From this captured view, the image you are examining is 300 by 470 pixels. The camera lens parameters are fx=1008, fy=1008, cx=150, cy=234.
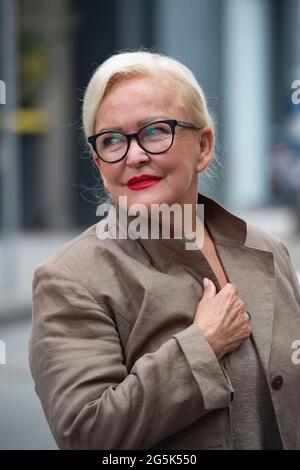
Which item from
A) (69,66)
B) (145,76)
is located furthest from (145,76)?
(69,66)

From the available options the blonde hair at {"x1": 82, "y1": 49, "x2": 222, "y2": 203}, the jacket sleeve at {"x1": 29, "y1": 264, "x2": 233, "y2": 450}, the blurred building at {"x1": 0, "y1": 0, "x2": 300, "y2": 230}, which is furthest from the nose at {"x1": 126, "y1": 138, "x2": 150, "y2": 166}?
the blurred building at {"x1": 0, "y1": 0, "x2": 300, "y2": 230}

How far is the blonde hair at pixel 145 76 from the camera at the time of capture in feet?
7.48

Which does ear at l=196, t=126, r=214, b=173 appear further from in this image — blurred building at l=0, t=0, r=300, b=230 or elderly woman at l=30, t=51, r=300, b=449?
blurred building at l=0, t=0, r=300, b=230

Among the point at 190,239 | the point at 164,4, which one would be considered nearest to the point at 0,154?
the point at 164,4

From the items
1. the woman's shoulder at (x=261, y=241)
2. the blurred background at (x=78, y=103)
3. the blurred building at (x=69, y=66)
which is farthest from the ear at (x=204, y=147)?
the blurred building at (x=69, y=66)

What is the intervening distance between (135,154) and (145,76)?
0.18 m

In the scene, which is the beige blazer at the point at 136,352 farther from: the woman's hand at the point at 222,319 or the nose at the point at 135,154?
the nose at the point at 135,154

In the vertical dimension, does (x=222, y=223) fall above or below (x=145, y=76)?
below

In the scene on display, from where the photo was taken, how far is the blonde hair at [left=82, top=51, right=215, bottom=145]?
2.28 metres

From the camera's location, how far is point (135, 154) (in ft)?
7.41

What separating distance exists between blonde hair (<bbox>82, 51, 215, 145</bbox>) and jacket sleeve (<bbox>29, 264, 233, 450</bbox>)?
0.43 meters

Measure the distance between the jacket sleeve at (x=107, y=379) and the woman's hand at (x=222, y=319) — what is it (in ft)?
0.14

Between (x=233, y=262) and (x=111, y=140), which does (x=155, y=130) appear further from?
(x=233, y=262)
